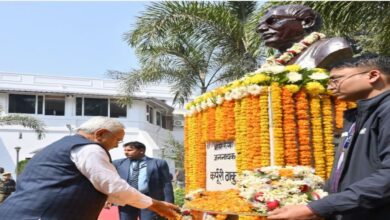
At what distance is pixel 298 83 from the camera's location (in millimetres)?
4363

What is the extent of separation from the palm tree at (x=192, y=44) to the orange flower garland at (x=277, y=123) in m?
5.74

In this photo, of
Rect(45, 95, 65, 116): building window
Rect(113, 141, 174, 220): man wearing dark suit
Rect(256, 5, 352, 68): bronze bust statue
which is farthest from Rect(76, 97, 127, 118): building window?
Rect(256, 5, 352, 68): bronze bust statue

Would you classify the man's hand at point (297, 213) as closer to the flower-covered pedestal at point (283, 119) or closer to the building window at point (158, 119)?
the flower-covered pedestal at point (283, 119)

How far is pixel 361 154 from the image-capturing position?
2059 millimetres

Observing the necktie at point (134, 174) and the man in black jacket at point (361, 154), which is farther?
the necktie at point (134, 174)

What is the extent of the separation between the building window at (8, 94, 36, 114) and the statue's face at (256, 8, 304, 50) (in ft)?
88.4

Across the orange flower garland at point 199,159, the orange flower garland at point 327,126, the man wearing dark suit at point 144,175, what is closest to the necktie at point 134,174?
the man wearing dark suit at point 144,175

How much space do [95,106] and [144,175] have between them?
25.2 meters

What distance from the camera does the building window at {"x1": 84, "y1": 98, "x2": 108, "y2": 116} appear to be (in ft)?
101

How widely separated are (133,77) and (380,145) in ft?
46.5

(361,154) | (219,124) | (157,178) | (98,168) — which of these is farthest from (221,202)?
(157,178)

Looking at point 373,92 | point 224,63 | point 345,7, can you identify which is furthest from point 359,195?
Result: point 224,63

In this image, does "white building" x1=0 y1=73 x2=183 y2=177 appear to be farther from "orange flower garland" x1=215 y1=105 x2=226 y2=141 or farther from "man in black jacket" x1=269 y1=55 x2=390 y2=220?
"man in black jacket" x1=269 y1=55 x2=390 y2=220

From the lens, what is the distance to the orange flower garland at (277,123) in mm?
4305
